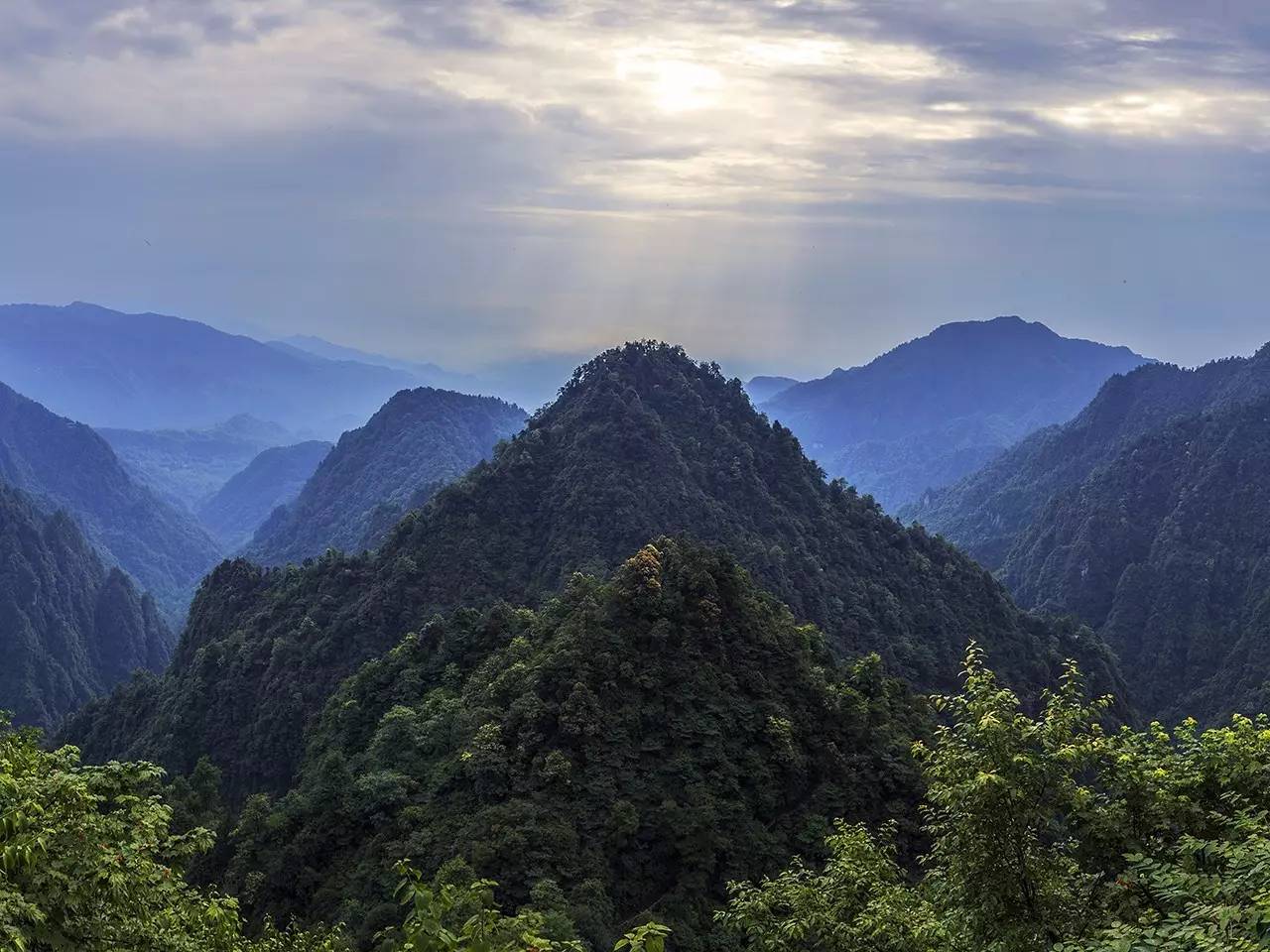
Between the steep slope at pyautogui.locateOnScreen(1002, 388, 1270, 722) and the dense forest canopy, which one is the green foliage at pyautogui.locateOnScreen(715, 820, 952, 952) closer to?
the dense forest canopy

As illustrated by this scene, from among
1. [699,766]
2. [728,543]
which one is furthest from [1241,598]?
[699,766]

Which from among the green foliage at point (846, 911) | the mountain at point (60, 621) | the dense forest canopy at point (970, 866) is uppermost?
the dense forest canopy at point (970, 866)

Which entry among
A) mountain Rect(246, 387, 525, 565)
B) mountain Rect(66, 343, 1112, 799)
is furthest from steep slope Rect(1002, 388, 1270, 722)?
mountain Rect(246, 387, 525, 565)

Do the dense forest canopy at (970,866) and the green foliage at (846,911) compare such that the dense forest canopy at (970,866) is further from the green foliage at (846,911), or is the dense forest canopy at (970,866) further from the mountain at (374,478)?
the mountain at (374,478)

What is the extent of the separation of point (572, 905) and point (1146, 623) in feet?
378

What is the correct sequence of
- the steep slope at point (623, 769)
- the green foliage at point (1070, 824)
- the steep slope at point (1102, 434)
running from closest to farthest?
1. the green foliage at point (1070, 824)
2. the steep slope at point (623, 769)
3. the steep slope at point (1102, 434)

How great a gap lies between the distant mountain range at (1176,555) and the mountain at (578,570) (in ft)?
97.2

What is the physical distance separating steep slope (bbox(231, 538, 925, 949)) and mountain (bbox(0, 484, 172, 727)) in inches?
4013

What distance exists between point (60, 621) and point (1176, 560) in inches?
6410

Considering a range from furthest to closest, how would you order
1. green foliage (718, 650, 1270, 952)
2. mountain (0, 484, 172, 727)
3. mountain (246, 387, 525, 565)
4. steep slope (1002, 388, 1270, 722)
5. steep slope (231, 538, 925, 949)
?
mountain (246, 387, 525, 565) < mountain (0, 484, 172, 727) < steep slope (1002, 388, 1270, 722) < steep slope (231, 538, 925, 949) < green foliage (718, 650, 1270, 952)

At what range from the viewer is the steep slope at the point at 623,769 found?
1228 inches

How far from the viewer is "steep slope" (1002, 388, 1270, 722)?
108 meters

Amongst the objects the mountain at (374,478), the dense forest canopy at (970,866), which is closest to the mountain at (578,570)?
the dense forest canopy at (970,866)

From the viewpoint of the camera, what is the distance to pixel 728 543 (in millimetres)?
73000
